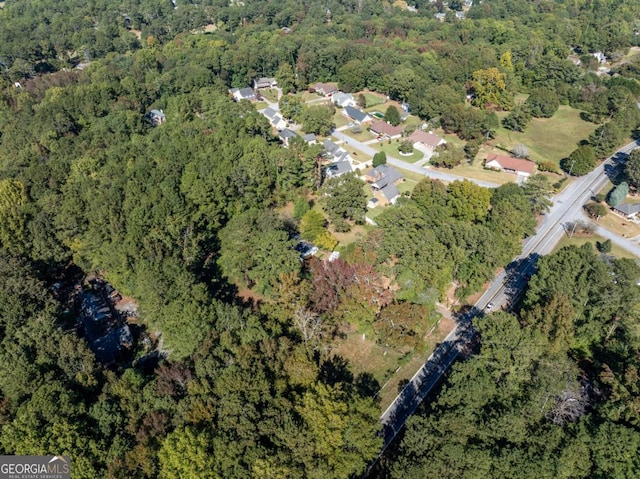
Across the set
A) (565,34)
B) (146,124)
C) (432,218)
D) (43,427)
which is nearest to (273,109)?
(146,124)

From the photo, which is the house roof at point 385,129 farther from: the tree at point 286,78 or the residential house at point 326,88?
the tree at point 286,78

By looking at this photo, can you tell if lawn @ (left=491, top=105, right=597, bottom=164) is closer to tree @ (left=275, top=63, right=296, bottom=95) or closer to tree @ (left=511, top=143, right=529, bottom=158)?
tree @ (left=511, top=143, right=529, bottom=158)

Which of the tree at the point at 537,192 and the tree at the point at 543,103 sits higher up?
the tree at the point at 537,192

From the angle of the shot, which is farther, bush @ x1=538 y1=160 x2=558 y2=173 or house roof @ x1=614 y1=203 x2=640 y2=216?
bush @ x1=538 y1=160 x2=558 y2=173

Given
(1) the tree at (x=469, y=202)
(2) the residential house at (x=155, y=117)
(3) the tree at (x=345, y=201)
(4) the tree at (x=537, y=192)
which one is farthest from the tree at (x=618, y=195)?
(2) the residential house at (x=155, y=117)

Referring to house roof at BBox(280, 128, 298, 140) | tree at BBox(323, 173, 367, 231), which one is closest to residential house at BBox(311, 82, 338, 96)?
house roof at BBox(280, 128, 298, 140)
